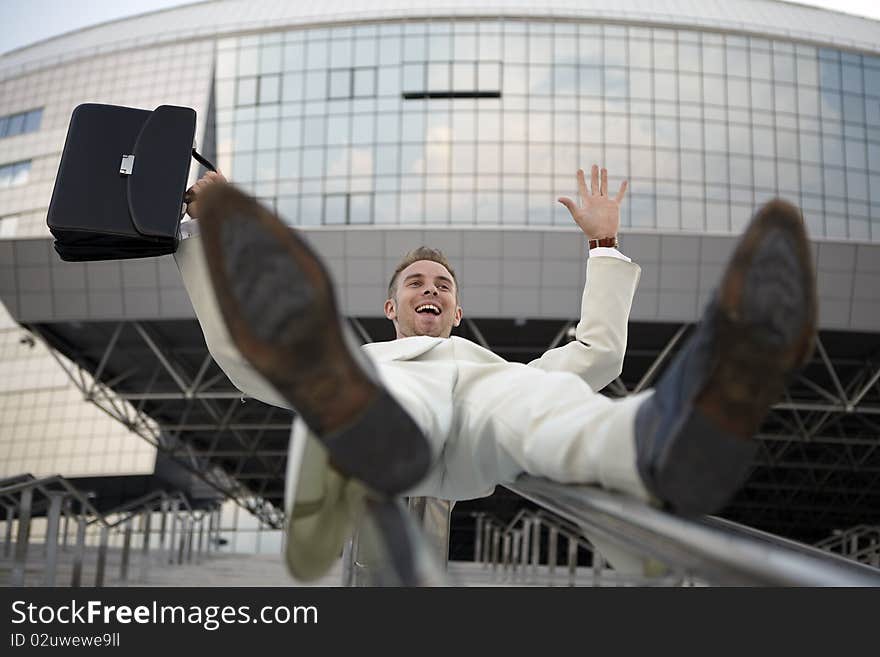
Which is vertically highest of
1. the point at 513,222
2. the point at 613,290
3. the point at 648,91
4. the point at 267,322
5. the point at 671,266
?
the point at 648,91

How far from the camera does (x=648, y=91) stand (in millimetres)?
23891

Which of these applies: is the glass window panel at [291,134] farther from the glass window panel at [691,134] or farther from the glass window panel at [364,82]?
the glass window panel at [691,134]

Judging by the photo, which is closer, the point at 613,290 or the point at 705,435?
the point at 705,435

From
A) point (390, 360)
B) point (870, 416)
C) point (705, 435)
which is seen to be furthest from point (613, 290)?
point (870, 416)

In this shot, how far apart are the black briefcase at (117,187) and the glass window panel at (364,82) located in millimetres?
21091

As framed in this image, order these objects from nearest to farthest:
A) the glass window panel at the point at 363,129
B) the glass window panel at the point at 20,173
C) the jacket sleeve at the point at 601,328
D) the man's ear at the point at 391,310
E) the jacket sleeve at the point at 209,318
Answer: the jacket sleeve at the point at 209,318 < the jacket sleeve at the point at 601,328 < the man's ear at the point at 391,310 < the glass window panel at the point at 363,129 < the glass window panel at the point at 20,173

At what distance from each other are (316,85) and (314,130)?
4.40 feet

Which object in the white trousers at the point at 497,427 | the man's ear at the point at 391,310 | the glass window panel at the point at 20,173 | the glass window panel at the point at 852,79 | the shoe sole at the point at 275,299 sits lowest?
the white trousers at the point at 497,427

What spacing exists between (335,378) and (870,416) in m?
26.4

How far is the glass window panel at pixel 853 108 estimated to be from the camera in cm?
2417

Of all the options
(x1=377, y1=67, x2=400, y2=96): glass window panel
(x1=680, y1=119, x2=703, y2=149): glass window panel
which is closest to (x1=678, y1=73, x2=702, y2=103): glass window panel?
(x1=680, y1=119, x2=703, y2=149): glass window panel

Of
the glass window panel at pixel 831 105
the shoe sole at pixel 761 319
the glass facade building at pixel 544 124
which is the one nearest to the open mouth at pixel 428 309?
the shoe sole at pixel 761 319
